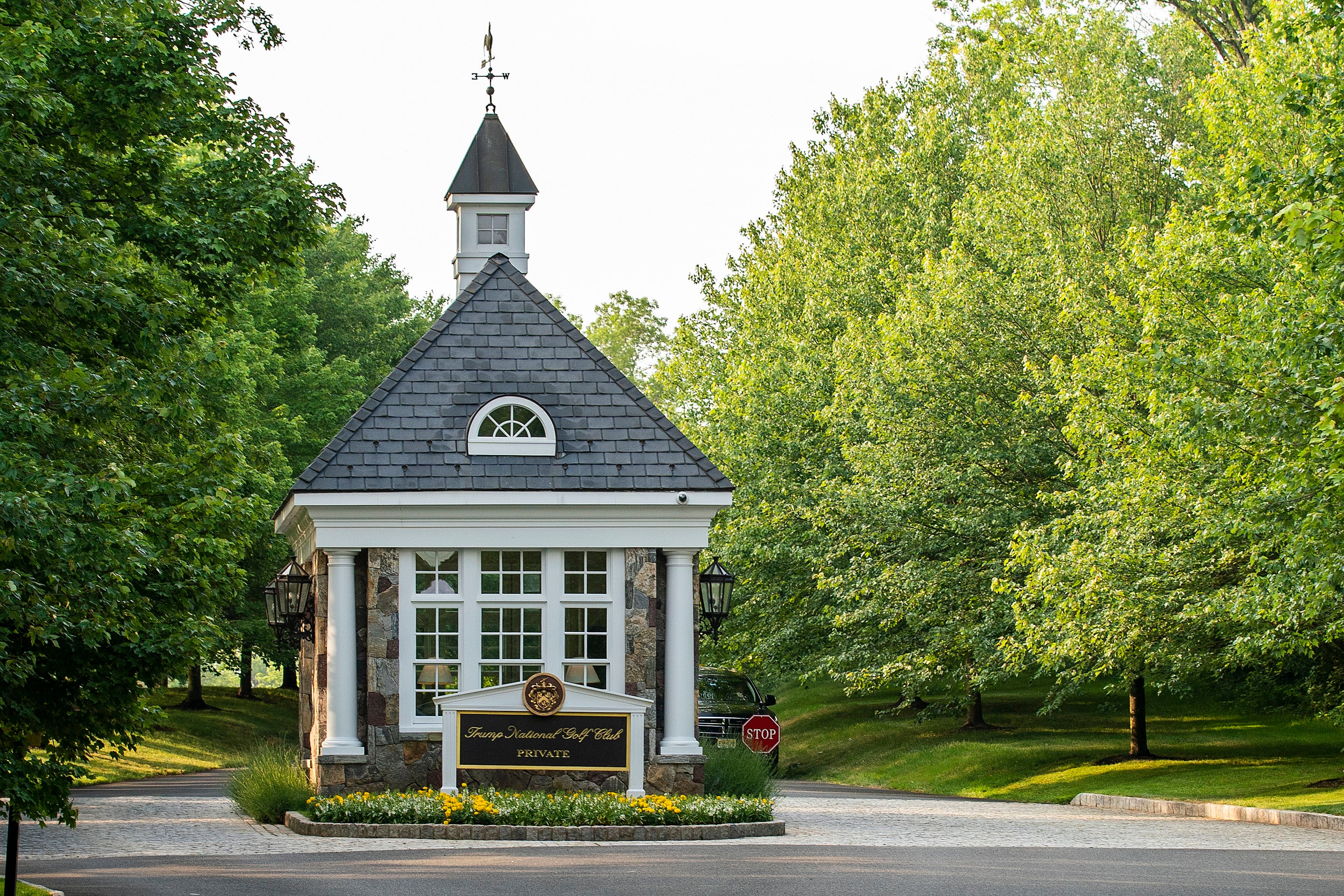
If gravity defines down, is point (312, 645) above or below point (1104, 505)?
below

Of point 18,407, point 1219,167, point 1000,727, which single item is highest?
point 1219,167

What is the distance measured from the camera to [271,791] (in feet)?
52.2

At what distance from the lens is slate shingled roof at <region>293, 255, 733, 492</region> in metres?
16.3

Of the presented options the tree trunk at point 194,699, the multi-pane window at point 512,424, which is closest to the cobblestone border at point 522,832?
the multi-pane window at point 512,424

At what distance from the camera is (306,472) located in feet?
53.0

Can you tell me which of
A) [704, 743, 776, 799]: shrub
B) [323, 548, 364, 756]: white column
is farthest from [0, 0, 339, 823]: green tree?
[704, 743, 776, 799]: shrub

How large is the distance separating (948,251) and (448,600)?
13.8 m

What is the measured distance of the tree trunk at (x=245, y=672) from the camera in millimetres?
35912

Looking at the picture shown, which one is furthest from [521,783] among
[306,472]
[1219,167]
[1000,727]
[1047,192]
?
[1000,727]

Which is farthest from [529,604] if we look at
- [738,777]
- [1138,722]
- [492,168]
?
[1138,722]

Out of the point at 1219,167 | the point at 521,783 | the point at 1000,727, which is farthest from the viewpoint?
the point at 1000,727

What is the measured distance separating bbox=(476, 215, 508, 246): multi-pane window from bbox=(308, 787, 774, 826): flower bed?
7.56 m

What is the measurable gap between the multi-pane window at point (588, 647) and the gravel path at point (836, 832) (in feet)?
8.48

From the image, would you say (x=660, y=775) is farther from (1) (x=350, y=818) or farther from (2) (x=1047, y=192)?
(2) (x=1047, y=192)
